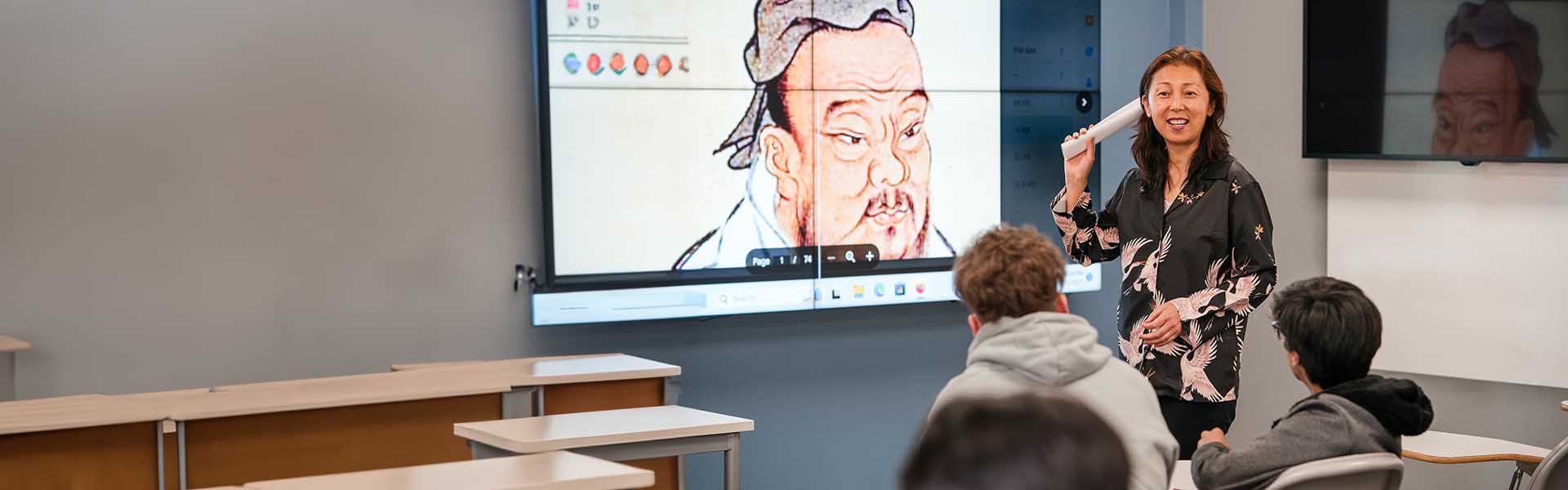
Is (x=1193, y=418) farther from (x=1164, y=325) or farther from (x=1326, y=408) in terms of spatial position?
(x=1326, y=408)

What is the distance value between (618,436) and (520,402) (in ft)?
2.53

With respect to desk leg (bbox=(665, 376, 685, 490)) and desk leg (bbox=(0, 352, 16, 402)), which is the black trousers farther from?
desk leg (bbox=(0, 352, 16, 402))

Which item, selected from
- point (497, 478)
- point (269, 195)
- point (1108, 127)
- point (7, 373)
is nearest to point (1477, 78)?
point (1108, 127)

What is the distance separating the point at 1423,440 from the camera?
135 inches

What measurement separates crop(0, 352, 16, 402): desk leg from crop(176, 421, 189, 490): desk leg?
0.94 m

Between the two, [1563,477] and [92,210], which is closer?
[1563,477]

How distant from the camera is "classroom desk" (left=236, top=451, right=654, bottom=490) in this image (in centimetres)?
243

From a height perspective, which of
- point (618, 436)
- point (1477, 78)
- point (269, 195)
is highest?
point (1477, 78)

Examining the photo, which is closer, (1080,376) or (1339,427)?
(1080,376)

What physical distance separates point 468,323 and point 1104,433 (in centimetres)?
373

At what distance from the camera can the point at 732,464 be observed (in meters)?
3.11

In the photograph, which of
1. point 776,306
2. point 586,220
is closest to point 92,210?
point 586,220

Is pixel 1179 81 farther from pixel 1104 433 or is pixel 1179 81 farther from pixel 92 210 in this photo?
pixel 92 210

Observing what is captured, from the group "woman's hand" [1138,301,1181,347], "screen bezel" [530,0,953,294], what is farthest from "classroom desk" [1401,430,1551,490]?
"screen bezel" [530,0,953,294]
